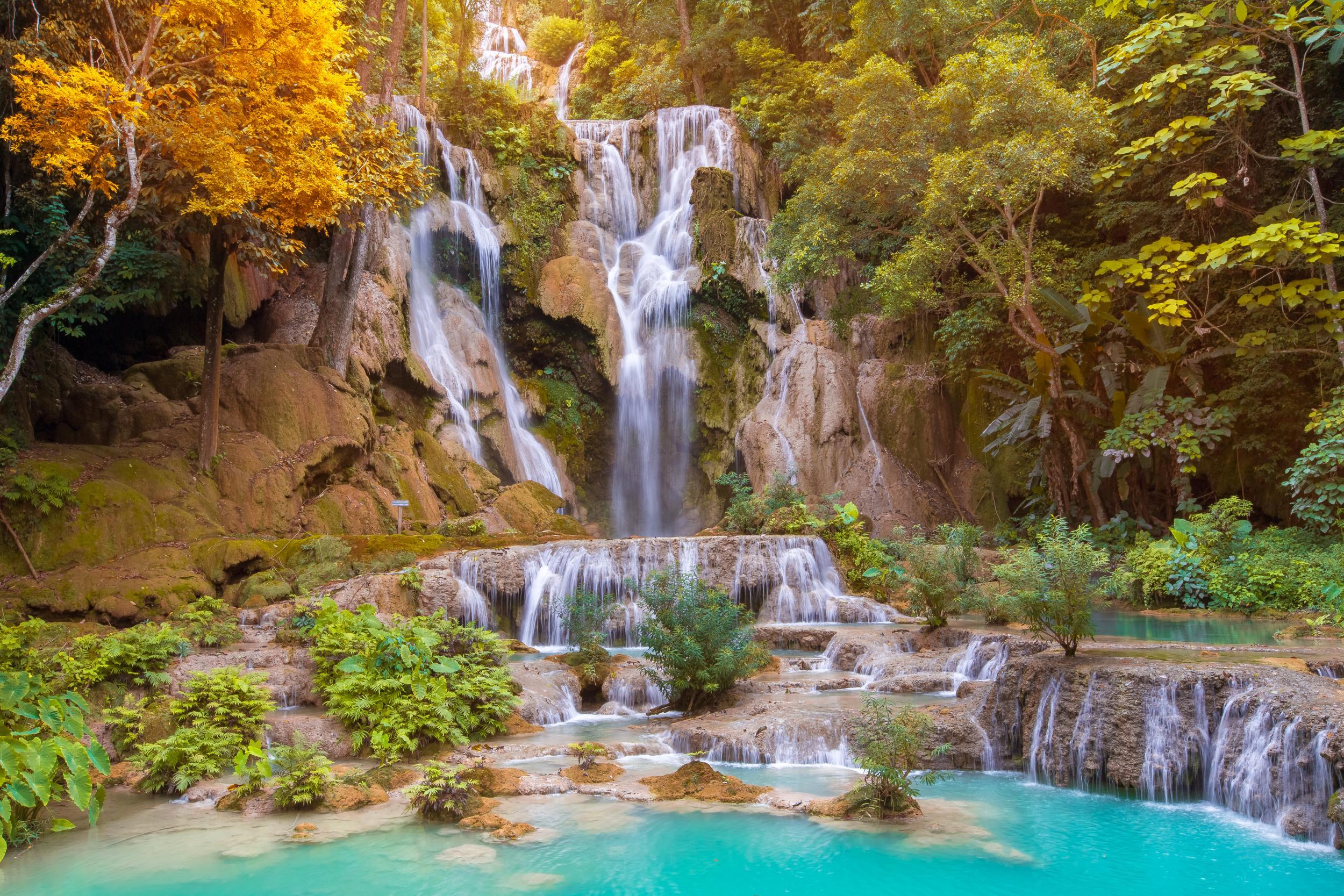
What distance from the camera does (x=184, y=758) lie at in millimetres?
6473

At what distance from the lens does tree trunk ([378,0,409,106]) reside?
51.4 feet

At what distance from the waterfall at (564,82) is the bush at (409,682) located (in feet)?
93.2

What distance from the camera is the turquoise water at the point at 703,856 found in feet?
15.3

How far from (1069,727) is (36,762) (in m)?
6.82

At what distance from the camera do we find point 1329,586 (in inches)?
289

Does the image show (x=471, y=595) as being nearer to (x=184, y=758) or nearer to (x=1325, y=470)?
(x=184, y=758)

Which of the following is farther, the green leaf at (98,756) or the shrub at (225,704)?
the shrub at (225,704)

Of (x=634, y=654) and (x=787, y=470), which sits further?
(x=787, y=470)

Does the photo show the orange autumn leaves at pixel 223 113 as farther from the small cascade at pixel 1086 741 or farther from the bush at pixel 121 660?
the small cascade at pixel 1086 741

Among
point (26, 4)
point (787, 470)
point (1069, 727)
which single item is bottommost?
point (1069, 727)

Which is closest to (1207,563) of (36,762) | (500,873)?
(500,873)

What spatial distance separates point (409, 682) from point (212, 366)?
8.02 meters

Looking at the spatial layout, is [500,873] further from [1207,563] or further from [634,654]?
[1207,563]

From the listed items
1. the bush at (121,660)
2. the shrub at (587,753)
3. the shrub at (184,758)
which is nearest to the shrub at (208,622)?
the bush at (121,660)
